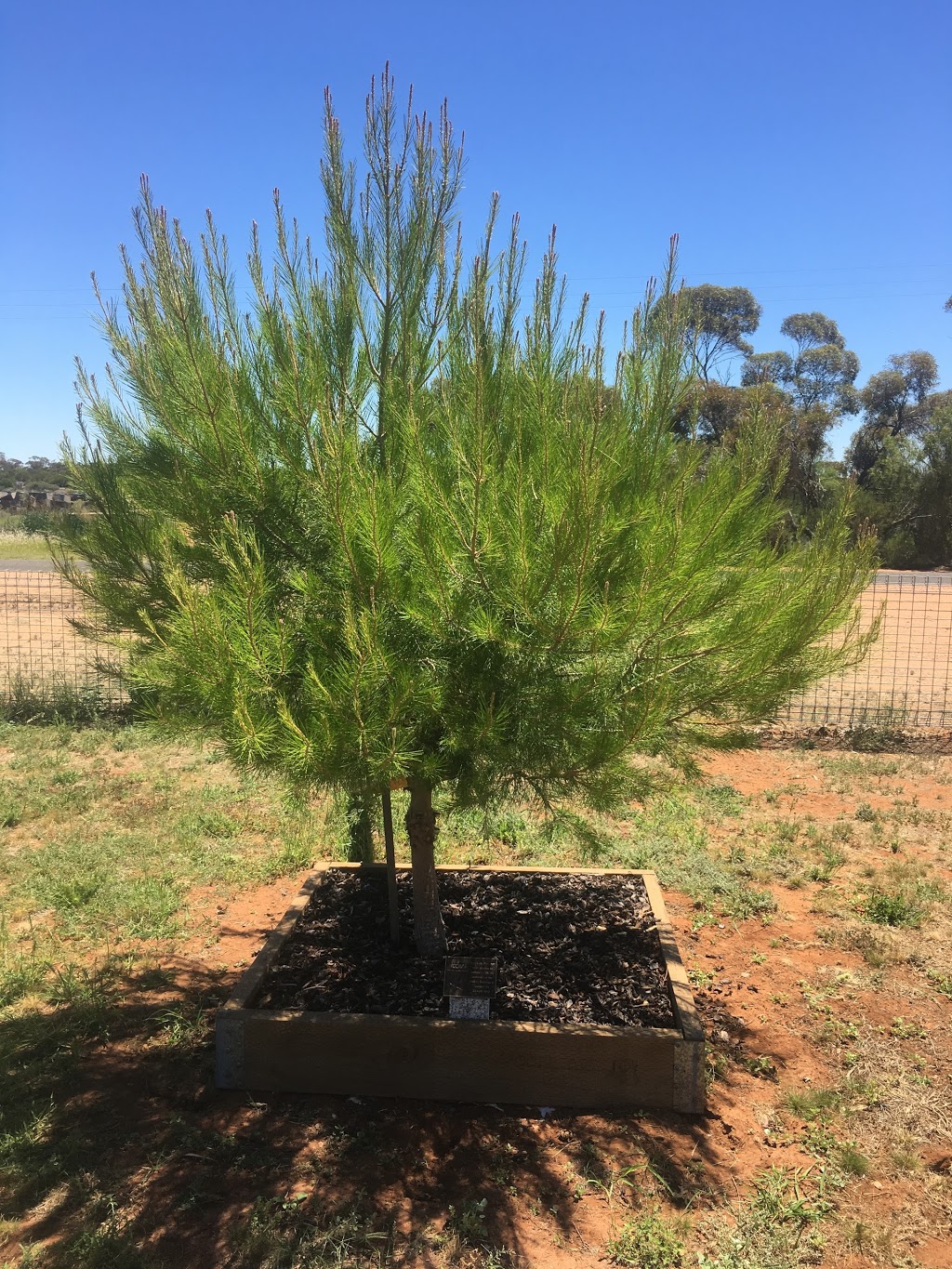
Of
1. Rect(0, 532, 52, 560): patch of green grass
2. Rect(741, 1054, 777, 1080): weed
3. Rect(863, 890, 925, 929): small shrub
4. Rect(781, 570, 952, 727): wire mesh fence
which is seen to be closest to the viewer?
Rect(741, 1054, 777, 1080): weed

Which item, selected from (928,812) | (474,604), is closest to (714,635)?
(474,604)

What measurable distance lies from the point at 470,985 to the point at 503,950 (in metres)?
0.57

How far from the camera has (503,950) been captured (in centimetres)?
348

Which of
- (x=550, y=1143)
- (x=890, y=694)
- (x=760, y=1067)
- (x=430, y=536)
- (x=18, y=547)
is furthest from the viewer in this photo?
(x=18, y=547)

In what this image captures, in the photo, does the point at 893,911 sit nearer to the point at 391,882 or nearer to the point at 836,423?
the point at 391,882

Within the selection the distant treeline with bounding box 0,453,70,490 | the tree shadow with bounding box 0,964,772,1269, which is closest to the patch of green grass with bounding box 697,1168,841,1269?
the tree shadow with bounding box 0,964,772,1269

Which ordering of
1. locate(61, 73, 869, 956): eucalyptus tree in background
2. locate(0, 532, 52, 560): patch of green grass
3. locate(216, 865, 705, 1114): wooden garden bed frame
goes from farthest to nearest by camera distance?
1. locate(0, 532, 52, 560): patch of green grass
2. locate(216, 865, 705, 1114): wooden garden bed frame
3. locate(61, 73, 869, 956): eucalyptus tree in background

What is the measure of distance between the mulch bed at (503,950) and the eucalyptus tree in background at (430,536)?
0.96 m

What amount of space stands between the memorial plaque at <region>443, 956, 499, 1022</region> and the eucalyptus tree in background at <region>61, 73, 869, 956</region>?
0.76m

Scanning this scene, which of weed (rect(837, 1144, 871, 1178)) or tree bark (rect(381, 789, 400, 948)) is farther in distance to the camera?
tree bark (rect(381, 789, 400, 948))

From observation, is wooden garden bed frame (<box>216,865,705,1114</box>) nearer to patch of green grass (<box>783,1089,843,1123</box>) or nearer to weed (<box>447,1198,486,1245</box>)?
patch of green grass (<box>783,1089,843,1123</box>)

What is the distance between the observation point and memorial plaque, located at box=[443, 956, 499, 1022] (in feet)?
9.45

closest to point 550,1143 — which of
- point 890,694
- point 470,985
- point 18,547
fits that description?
point 470,985

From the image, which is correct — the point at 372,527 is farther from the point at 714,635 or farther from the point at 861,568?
the point at 861,568
